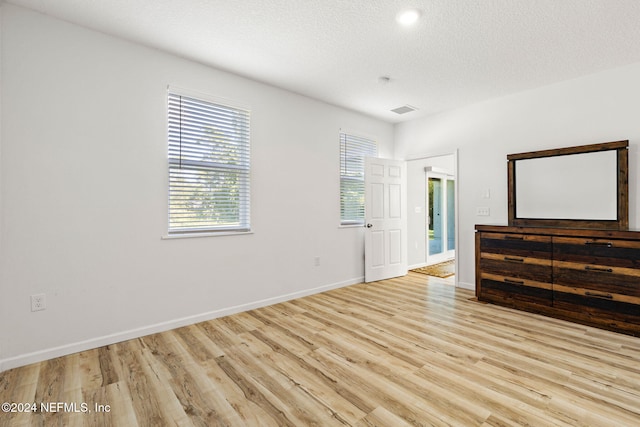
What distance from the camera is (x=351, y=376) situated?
2.13 metres

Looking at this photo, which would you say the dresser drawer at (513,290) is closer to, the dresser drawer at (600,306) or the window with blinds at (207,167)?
the dresser drawer at (600,306)

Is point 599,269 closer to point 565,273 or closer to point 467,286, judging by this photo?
point 565,273

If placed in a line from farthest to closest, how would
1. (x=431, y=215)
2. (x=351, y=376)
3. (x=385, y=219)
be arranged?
(x=431, y=215) → (x=385, y=219) → (x=351, y=376)

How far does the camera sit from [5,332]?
2.26 meters

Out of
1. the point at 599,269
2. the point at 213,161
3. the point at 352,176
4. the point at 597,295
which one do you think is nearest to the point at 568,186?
the point at 599,269

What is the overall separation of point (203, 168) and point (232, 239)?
0.82 meters

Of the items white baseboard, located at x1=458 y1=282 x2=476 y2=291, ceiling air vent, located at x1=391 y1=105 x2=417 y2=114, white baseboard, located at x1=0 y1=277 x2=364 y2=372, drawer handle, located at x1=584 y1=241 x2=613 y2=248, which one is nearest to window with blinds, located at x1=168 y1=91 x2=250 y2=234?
white baseboard, located at x1=0 y1=277 x2=364 y2=372

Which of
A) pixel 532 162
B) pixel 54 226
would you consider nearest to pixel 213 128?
pixel 54 226

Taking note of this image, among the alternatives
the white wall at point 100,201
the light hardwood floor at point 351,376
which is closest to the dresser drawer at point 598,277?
the light hardwood floor at point 351,376

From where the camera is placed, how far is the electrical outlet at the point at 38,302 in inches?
93.2

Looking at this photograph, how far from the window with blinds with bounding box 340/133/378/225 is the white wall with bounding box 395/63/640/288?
0.89 metres

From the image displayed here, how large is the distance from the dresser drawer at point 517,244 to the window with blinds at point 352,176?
71.7 inches

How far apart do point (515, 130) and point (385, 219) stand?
2.12 metres

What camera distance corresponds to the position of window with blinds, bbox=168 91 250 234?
3061mm
